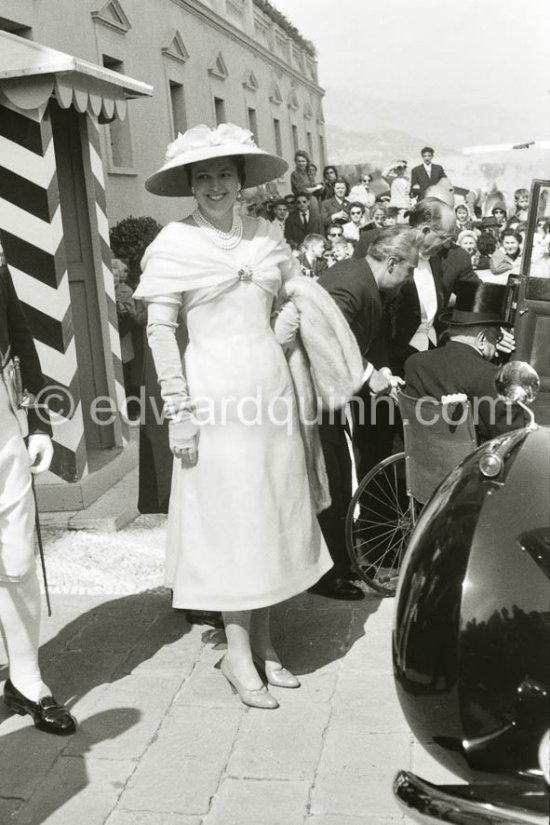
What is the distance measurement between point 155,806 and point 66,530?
321 cm

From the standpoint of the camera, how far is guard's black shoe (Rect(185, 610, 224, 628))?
15.6 feet

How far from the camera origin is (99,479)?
691cm

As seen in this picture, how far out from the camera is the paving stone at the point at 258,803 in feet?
10.4

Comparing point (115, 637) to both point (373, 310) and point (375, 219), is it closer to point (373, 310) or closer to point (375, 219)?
point (373, 310)

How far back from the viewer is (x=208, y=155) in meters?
3.88

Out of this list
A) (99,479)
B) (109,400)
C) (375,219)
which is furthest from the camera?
(375,219)

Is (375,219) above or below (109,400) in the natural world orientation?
above

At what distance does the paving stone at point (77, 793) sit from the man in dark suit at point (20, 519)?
266 millimetres

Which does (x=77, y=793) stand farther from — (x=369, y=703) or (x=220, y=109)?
(x=220, y=109)

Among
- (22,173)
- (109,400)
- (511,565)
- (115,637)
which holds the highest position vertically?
(22,173)

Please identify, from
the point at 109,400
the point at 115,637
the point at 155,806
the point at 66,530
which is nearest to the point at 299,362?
the point at 115,637

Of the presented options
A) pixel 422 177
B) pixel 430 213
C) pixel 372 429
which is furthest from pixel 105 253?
pixel 422 177

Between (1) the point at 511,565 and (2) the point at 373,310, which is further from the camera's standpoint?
(2) the point at 373,310

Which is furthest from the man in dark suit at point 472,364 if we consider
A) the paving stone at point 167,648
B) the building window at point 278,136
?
the building window at point 278,136
